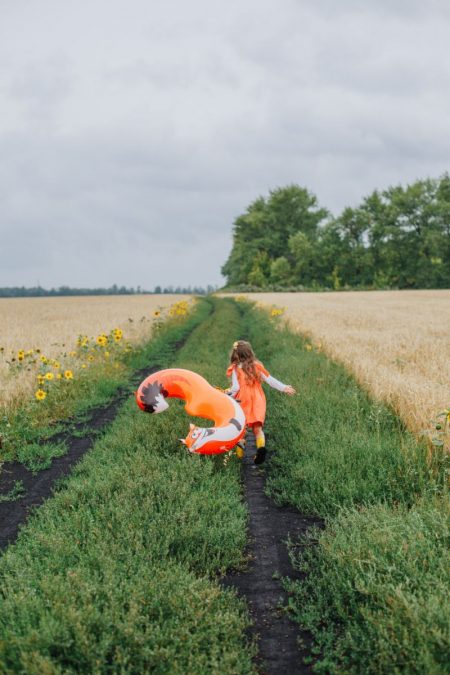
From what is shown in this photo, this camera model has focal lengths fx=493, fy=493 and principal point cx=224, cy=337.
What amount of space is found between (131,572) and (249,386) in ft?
11.4

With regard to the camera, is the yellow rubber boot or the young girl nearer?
the yellow rubber boot

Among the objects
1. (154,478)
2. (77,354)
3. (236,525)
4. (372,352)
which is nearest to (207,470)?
(154,478)

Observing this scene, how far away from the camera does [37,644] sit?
2.76 m

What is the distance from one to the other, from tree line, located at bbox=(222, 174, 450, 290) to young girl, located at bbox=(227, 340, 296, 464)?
64134 millimetres

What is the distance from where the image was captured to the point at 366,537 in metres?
3.82

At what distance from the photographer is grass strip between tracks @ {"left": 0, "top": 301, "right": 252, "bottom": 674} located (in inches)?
109

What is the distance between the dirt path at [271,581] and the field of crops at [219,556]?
2cm

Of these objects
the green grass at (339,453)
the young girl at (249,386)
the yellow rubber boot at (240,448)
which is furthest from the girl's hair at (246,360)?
the yellow rubber boot at (240,448)

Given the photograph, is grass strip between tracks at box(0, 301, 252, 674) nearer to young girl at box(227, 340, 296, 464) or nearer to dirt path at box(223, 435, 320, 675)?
dirt path at box(223, 435, 320, 675)

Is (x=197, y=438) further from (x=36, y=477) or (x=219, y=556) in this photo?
(x=36, y=477)

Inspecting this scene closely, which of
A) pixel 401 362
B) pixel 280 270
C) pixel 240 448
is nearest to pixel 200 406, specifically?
pixel 240 448

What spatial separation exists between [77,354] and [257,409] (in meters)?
6.79

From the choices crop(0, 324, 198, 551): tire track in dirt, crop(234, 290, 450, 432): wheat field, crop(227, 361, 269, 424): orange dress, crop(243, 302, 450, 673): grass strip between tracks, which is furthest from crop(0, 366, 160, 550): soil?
crop(234, 290, 450, 432): wheat field

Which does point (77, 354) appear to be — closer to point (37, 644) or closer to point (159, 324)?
point (159, 324)
